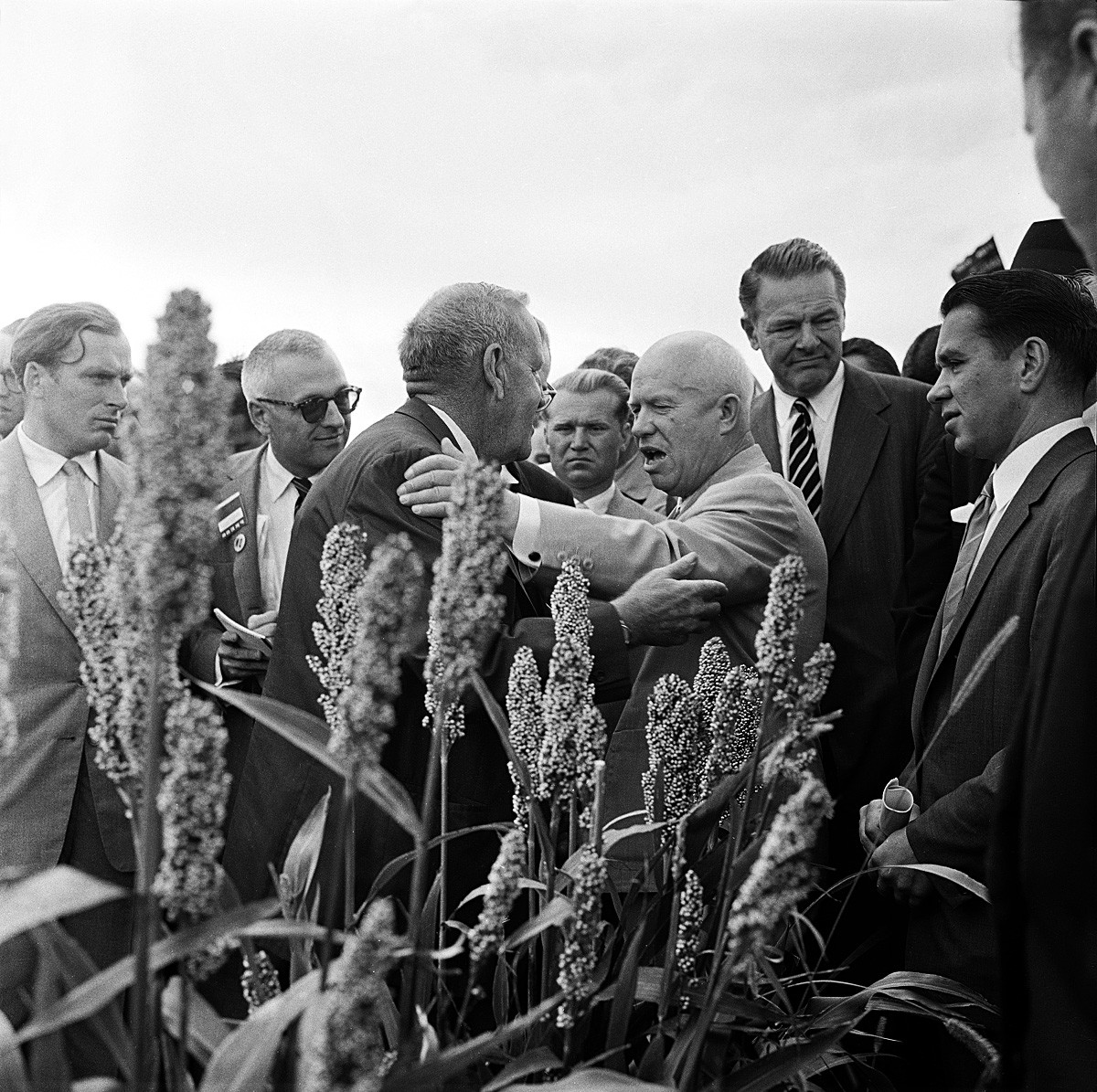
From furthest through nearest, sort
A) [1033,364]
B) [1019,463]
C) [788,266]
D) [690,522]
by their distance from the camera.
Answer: [788,266] → [690,522] → [1033,364] → [1019,463]

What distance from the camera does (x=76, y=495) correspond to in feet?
13.2

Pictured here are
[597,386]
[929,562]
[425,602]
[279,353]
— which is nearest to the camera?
[425,602]

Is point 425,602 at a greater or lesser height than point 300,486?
lesser

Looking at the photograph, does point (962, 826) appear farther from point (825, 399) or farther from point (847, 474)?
point (825, 399)

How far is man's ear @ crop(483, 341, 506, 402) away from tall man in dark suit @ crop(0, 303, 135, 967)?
1.36 metres

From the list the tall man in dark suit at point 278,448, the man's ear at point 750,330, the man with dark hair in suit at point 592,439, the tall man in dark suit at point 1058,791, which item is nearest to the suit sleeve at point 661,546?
the man's ear at point 750,330

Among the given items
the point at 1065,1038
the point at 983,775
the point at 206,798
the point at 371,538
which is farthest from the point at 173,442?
the point at 983,775

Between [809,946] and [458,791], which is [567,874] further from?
[809,946]

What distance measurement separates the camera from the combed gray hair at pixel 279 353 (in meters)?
4.72

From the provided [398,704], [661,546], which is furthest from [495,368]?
[398,704]

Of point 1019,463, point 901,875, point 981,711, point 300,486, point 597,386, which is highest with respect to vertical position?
point 597,386

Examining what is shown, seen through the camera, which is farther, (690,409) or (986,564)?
(690,409)

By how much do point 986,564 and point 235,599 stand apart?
7.68 feet

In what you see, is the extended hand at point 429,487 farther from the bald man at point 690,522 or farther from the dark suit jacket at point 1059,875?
the dark suit jacket at point 1059,875
